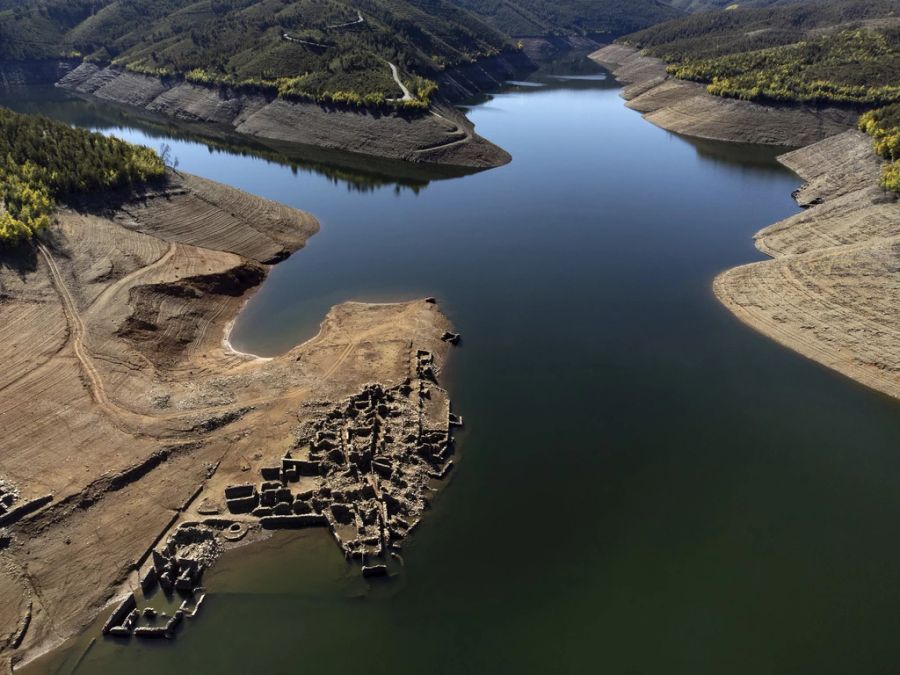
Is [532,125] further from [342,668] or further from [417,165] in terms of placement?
[342,668]

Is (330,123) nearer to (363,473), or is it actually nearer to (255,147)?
(255,147)

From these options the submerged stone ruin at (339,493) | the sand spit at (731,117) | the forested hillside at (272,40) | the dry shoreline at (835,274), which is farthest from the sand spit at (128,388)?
the sand spit at (731,117)

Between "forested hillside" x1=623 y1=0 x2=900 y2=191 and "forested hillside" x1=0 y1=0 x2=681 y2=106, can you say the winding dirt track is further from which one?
"forested hillside" x1=623 y1=0 x2=900 y2=191

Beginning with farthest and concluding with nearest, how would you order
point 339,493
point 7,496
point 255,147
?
point 255,147 < point 339,493 < point 7,496

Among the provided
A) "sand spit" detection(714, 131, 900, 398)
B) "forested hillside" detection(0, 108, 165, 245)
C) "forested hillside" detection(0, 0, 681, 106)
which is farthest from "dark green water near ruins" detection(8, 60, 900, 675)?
"forested hillside" detection(0, 0, 681, 106)

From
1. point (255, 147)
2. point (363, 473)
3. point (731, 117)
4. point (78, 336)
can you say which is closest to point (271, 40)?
point (255, 147)

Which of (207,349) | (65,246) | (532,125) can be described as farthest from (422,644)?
(532,125)
